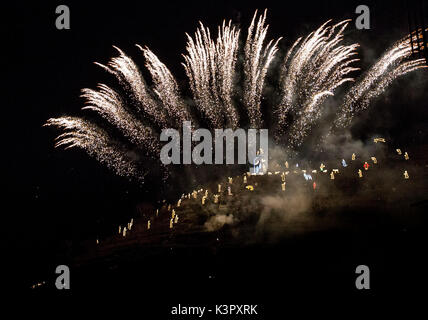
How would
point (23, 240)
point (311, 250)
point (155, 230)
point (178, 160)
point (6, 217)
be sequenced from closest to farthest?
1. point (311, 250)
2. point (155, 230)
3. point (178, 160)
4. point (23, 240)
5. point (6, 217)

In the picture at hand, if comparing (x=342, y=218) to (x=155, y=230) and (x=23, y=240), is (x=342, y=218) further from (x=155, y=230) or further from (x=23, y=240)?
(x=23, y=240)

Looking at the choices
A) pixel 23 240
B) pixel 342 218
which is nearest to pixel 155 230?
pixel 342 218

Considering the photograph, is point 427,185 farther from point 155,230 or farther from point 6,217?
point 6,217

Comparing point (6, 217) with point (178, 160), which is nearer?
point (178, 160)

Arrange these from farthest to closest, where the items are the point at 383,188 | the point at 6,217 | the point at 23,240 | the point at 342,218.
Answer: the point at 6,217
the point at 23,240
the point at 383,188
the point at 342,218

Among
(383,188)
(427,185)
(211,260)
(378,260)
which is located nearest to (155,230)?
(211,260)

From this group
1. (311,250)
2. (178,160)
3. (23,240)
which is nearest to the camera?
(311,250)
